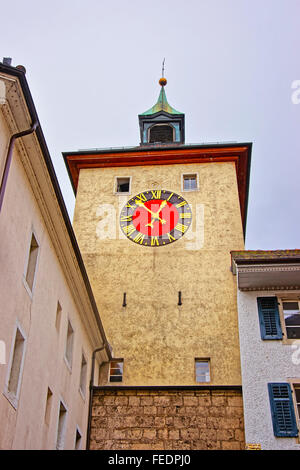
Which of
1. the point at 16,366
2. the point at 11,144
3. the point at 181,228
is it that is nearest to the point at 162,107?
the point at 181,228

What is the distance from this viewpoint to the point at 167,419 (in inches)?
854

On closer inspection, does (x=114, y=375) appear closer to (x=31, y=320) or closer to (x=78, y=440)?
(x=78, y=440)

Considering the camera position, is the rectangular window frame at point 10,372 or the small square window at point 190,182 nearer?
the rectangular window frame at point 10,372

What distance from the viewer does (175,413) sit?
71.5 ft

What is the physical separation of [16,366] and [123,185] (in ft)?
55.8

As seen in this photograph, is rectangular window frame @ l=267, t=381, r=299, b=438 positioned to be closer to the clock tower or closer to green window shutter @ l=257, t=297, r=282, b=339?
green window shutter @ l=257, t=297, r=282, b=339

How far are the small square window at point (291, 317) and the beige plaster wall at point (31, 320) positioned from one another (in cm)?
654

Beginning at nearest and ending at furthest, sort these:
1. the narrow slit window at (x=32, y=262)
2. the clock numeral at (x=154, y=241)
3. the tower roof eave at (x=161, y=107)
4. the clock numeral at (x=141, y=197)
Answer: the narrow slit window at (x=32, y=262) < the clock numeral at (x=154, y=241) < the clock numeral at (x=141, y=197) < the tower roof eave at (x=161, y=107)

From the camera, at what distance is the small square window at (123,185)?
30253 millimetres

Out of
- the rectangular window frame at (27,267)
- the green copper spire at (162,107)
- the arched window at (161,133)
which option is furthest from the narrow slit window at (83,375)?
the green copper spire at (162,107)

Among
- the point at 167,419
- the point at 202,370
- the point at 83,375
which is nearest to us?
the point at 83,375

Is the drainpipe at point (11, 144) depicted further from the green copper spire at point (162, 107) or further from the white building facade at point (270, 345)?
the green copper spire at point (162, 107)

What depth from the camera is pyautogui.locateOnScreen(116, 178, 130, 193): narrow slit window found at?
30241 millimetres

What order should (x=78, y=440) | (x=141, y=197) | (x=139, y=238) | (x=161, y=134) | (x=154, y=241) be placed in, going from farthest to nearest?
(x=161, y=134)
(x=141, y=197)
(x=139, y=238)
(x=154, y=241)
(x=78, y=440)
